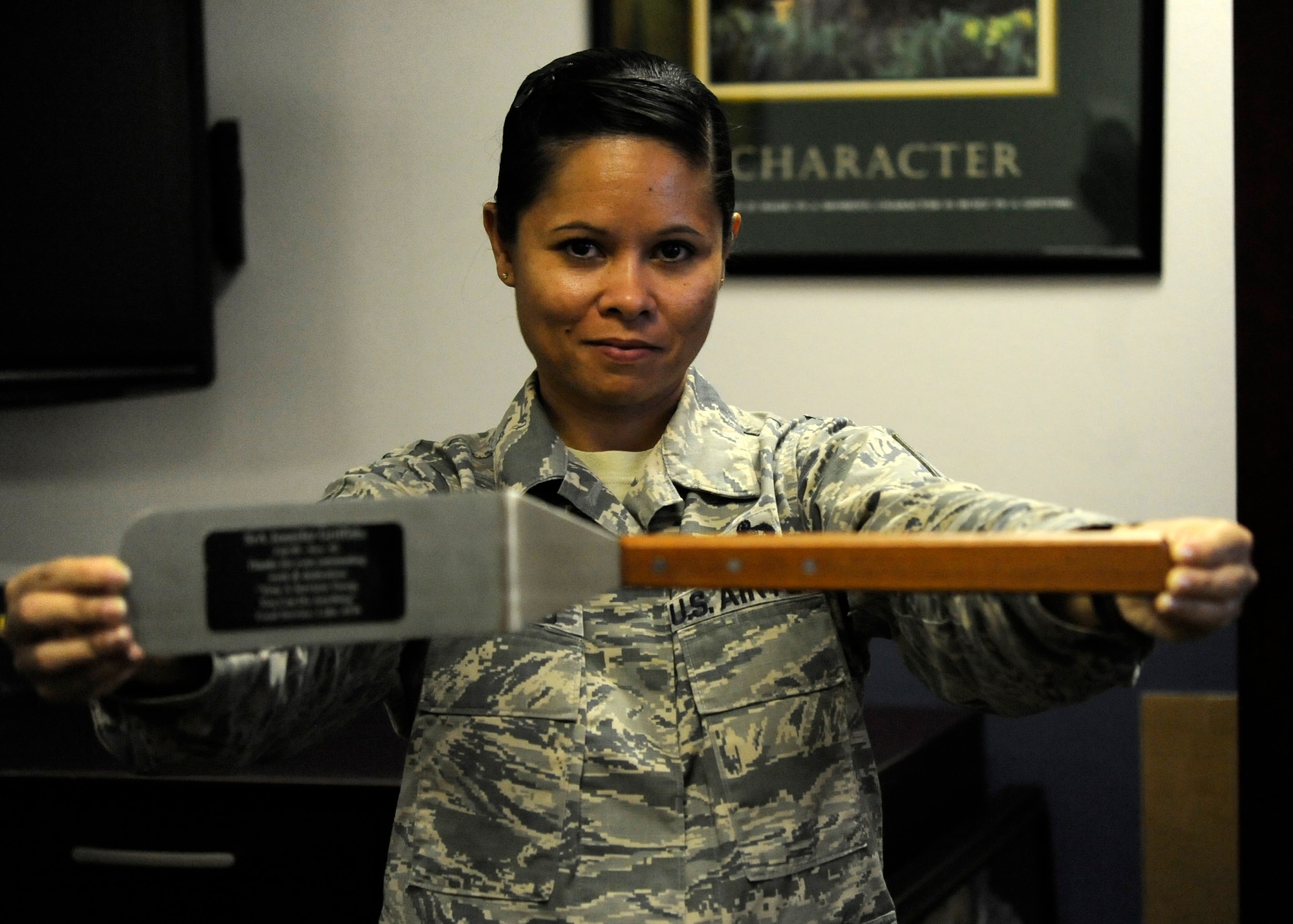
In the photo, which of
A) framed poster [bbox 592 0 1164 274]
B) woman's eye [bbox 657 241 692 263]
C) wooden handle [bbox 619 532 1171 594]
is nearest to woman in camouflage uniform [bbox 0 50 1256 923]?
woman's eye [bbox 657 241 692 263]

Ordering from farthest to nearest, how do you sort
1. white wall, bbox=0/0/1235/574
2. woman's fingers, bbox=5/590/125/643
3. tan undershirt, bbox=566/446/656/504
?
white wall, bbox=0/0/1235/574 → tan undershirt, bbox=566/446/656/504 → woman's fingers, bbox=5/590/125/643

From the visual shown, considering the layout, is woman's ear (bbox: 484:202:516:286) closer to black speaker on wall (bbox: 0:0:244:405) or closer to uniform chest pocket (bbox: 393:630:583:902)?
uniform chest pocket (bbox: 393:630:583:902)

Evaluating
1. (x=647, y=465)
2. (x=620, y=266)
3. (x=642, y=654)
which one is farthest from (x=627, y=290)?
(x=642, y=654)

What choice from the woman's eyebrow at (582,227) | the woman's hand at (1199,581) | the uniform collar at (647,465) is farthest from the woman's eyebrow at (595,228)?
the woman's hand at (1199,581)

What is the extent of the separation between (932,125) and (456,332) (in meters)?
0.64

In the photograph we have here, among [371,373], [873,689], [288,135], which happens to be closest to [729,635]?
[873,689]

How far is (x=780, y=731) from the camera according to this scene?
88cm

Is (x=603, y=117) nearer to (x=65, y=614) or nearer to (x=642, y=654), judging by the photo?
(x=642, y=654)

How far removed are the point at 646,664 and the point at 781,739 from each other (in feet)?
0.32

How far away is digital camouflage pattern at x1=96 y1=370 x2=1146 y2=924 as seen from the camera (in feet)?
Answer: 2.78

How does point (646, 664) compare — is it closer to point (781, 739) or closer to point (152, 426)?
point (781, 739)

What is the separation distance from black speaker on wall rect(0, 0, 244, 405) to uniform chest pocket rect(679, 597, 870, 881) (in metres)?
0.98

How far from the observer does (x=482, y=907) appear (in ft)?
A: 2.85

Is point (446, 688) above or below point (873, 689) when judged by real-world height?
above
